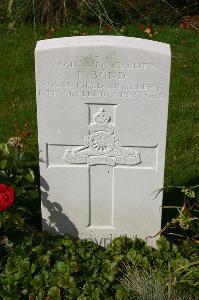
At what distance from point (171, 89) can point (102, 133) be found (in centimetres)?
318

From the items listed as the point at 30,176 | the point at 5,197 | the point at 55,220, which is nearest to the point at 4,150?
the point at 30,176

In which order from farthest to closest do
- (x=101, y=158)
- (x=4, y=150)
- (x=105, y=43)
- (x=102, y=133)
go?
(x=4, y=150), (x=101, y=158), (x=102, y=133), (x=105, y=43)

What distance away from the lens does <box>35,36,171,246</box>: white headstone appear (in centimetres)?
314

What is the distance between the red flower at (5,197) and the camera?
→ 3209 mm

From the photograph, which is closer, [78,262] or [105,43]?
[105,43]

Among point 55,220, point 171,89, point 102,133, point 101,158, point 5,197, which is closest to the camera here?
point 5,197

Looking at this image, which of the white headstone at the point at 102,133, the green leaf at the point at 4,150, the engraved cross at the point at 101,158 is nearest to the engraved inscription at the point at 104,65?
the white headstone at the point at 102,133

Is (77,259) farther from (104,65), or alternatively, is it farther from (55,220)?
(104,65)

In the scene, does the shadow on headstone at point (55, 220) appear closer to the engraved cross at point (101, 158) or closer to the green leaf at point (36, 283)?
the engraved cross at point (101, 158)

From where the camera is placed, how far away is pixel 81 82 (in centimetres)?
321

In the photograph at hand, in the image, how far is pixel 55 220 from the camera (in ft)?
12.2

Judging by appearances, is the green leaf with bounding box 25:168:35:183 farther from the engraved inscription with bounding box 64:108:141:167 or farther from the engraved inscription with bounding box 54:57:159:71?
the engraved inscription with bounding box 54:57:159:71

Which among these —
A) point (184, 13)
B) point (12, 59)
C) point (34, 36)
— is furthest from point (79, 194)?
point (184, 13)

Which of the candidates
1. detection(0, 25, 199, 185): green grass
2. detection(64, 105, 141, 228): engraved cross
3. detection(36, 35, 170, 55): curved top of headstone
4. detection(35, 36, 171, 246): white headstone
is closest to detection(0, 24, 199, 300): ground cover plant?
detection(35, 36, 171, 246): white headstone
